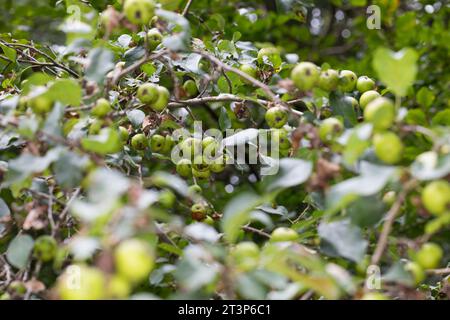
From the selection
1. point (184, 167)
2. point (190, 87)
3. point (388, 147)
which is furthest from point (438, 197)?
point (190, 87)

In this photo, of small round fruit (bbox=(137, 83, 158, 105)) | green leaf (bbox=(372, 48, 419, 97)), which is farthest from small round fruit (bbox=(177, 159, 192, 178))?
green leaf (bbox=(372, 48, 419, 97))

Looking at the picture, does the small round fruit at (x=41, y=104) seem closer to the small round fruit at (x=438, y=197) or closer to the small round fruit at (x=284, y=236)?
the small round fruit at (x=284, y=236)

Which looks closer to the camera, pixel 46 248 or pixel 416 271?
pixel 416 271

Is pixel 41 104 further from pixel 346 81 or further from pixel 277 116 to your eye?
pixel 346 81

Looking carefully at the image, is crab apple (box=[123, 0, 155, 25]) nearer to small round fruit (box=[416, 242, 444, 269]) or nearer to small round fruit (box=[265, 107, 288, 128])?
small round fruit (box=[265, 107, 288, 128])

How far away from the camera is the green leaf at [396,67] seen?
91cm

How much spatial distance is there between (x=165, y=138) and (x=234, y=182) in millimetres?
1231

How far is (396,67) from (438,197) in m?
0.22

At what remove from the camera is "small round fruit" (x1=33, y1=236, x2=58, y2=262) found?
1.04m

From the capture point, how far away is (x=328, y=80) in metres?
1.30

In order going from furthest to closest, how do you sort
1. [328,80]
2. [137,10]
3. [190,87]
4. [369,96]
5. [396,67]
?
[190,87] → [369,96] → [328,80] → [137,10] → [396,67]

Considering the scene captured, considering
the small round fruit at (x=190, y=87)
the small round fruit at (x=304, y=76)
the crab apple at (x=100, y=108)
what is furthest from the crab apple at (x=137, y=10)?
the small round fruit at (x=190, y=87)

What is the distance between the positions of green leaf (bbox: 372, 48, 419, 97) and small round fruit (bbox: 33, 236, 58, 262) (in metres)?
0.61

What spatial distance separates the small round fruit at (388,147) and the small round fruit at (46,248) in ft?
1.85
